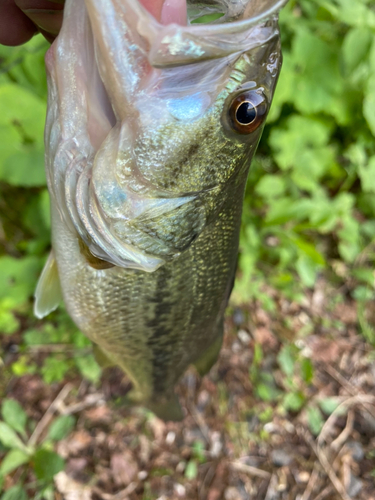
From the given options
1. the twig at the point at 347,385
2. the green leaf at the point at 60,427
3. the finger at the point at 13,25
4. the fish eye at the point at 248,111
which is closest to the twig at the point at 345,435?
the twig at the point at 347,385

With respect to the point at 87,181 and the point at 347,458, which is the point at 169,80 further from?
the point at 347,458

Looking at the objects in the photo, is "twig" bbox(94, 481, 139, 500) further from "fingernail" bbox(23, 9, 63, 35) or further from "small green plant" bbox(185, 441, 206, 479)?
"fingernail" bbox(23, 9, 63, 35)

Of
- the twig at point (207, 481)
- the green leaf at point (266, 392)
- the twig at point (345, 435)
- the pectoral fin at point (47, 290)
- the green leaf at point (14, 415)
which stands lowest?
the twig at point (345, 435)

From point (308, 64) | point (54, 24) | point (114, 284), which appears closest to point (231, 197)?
point (114, 284)

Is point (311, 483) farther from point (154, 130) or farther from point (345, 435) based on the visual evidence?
point (154, 130)

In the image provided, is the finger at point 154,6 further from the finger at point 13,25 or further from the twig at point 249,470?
the twig at point 249,470
